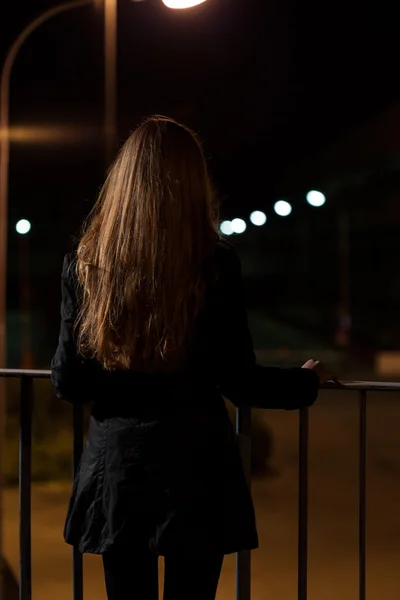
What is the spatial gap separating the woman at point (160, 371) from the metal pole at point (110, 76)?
1016cm

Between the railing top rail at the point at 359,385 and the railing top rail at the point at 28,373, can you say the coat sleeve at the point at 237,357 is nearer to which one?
the railing top rail at the point at 359,385

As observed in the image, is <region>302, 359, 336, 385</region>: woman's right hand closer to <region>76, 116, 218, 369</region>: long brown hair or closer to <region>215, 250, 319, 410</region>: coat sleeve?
<region>215, 250, 319, 410</region>: coat sleeve

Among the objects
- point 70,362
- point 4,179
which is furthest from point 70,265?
point 4,179

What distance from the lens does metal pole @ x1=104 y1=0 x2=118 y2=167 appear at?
12086 millimetres

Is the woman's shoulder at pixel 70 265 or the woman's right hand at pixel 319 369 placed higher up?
the woman's shoulder at pixel 70 265

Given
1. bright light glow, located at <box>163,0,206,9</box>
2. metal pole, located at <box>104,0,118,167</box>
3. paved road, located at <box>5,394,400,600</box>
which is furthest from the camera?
metal pole, located at <box>104,0,118,167</box>

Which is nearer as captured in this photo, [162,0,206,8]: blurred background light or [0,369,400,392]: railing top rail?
[0,369,400,392]: railing top rail

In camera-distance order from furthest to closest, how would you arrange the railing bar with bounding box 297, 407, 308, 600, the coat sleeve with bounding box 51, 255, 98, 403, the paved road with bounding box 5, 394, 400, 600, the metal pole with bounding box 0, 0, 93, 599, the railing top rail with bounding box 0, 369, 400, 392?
the metal pole with bounding box 0, 0, 93, 599 < the paved road with bounding box 5, 394, 400, 600 < the railing bar with bounding box 297, 407, 308, 600 < the railing top rail with bounding box 0, 369, 400, 392 < the coat sleeve with bounding box 51, 255, 98, 403

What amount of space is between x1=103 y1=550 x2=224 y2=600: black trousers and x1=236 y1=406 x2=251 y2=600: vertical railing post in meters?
0.62

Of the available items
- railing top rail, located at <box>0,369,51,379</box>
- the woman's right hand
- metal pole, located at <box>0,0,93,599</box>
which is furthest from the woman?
metal pole, located at <box>0,0,93,599</box>

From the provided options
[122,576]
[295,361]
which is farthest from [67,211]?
[122,576]

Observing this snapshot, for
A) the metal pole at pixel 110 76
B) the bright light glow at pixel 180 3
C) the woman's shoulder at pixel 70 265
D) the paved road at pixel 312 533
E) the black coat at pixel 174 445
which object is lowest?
the paved road at pixel 312 533

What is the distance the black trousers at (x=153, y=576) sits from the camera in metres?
1.93

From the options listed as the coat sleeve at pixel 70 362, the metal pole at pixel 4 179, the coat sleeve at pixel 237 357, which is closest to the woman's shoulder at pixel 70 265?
the coat sleeve at pixel 70 362
